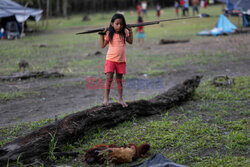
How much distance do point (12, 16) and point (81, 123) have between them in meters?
18.9

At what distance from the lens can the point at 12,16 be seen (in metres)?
20.5

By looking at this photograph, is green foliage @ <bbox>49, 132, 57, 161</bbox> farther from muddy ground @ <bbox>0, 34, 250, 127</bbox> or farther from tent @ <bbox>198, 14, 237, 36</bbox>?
tent @ <bbox>198, 14, 237, 36</bbox>

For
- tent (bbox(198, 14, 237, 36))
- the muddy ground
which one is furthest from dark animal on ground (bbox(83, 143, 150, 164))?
tent (bbox(198, 14, 237, 36))

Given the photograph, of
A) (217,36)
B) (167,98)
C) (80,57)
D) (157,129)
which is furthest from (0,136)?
(217,36)

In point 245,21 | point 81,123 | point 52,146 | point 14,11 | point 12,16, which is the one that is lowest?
point 52,146

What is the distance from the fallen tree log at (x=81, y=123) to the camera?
3.29 m

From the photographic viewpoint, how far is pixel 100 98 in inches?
261

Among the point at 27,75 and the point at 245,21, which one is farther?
the point at 245,21

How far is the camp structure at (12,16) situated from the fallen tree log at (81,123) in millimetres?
15441

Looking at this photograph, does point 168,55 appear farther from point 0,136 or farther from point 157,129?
point 0,136

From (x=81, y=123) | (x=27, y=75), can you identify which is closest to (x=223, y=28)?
(x=27, y=75)

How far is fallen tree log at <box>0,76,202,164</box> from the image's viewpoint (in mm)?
3285

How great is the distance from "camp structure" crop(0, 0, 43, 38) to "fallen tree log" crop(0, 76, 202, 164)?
15441 mm

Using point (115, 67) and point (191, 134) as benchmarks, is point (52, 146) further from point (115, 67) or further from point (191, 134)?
point (191, 134)
